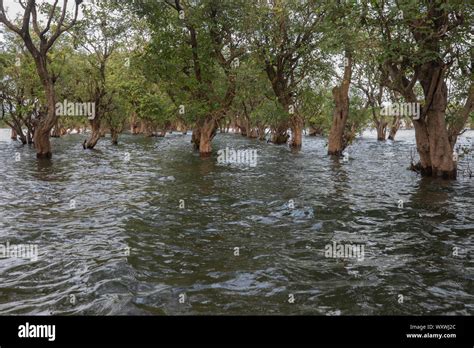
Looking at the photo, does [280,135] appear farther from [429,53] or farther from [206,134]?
[429,53]

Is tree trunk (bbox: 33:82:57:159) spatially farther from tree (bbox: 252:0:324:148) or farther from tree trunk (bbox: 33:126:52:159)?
tree (bbox: 252:0:324:148)

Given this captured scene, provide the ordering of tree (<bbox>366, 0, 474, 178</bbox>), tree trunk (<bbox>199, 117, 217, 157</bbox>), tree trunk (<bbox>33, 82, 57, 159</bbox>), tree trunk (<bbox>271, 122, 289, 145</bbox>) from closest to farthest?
tree (<bbox>366, 0, 474, 178</bbox>) → tree trunk (<bbox>33, 82, 57, 159</bbox>) → tree trunk (<bbox>199, 117, 217, 157</bbox>) → tree trunk (<bbox>271, 122, 289, 145</bbox>)

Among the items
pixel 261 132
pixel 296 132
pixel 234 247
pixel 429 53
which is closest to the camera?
pixel 234 247

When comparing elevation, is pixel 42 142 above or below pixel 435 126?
below

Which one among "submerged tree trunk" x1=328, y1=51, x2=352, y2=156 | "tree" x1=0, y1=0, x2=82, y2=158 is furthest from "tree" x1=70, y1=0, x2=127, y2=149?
"submerged tree trunk" x1=328, y1=51, x2=352, y2=156

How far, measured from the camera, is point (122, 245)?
9445 millimetres

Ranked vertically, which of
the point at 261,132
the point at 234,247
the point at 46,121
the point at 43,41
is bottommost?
the point at 234,247

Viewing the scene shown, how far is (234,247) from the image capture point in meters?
9.33

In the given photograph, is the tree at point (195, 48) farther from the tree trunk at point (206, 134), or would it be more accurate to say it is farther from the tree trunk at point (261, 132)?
the tree trunk at point (261, 132)

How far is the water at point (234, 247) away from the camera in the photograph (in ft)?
21.5

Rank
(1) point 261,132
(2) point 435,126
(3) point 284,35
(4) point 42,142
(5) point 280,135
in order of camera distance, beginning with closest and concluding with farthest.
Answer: (2) point 435,126 < (4) point 42,142 < (3) point 284,35 < (5) point 280,135 < (1) point 261,132

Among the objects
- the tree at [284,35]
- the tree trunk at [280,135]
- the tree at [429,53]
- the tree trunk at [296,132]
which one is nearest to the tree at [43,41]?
the tree at [284,35]

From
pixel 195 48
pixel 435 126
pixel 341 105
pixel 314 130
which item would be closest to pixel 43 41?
pixel 195 48

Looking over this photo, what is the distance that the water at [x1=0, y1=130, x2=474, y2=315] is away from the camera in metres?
6.57
